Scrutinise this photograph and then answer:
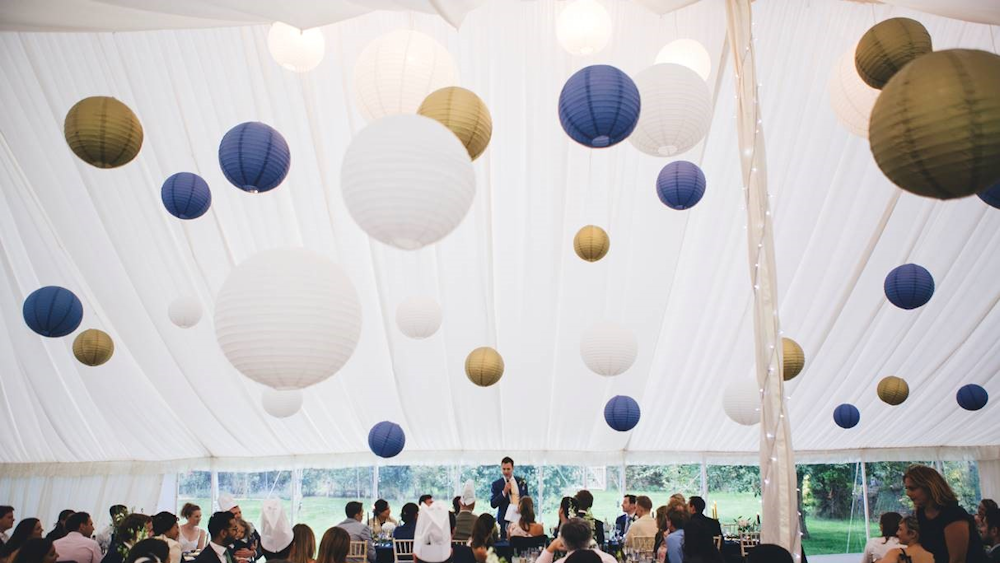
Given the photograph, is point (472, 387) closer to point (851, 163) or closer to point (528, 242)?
point (528, 242)

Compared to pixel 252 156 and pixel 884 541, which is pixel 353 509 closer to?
pixel 252 156

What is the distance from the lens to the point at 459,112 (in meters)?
2.99

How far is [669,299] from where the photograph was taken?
7770 mm

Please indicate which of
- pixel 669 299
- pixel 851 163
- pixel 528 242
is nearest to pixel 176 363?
pixel 528 242

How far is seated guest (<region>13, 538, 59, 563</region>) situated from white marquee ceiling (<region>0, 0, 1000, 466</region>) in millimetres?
3785

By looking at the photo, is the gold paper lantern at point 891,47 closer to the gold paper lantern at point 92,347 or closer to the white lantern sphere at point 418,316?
the white lantern sphere at point 418,316

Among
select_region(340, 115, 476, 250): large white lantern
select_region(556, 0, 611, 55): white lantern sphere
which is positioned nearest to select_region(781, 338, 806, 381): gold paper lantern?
select_region(556, 0, 611, 55): white lantern sphere

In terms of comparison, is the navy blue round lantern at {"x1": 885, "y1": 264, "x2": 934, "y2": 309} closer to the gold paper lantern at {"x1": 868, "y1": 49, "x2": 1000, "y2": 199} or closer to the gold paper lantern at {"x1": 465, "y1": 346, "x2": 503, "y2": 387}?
the gold paper lantern at {"x1": 465, "y1": 346, "x2": 503, "y2": 387}

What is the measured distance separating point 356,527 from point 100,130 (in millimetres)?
3567

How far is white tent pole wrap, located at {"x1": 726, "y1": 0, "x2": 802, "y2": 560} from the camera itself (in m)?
3.64

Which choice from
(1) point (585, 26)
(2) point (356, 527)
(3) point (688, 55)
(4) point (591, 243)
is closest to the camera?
(1) point (585, 26)

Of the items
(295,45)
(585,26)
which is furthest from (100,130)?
(585,26)

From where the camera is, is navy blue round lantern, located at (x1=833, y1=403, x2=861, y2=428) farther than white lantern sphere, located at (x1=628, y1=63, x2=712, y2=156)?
Yes

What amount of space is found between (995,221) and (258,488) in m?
11.1
